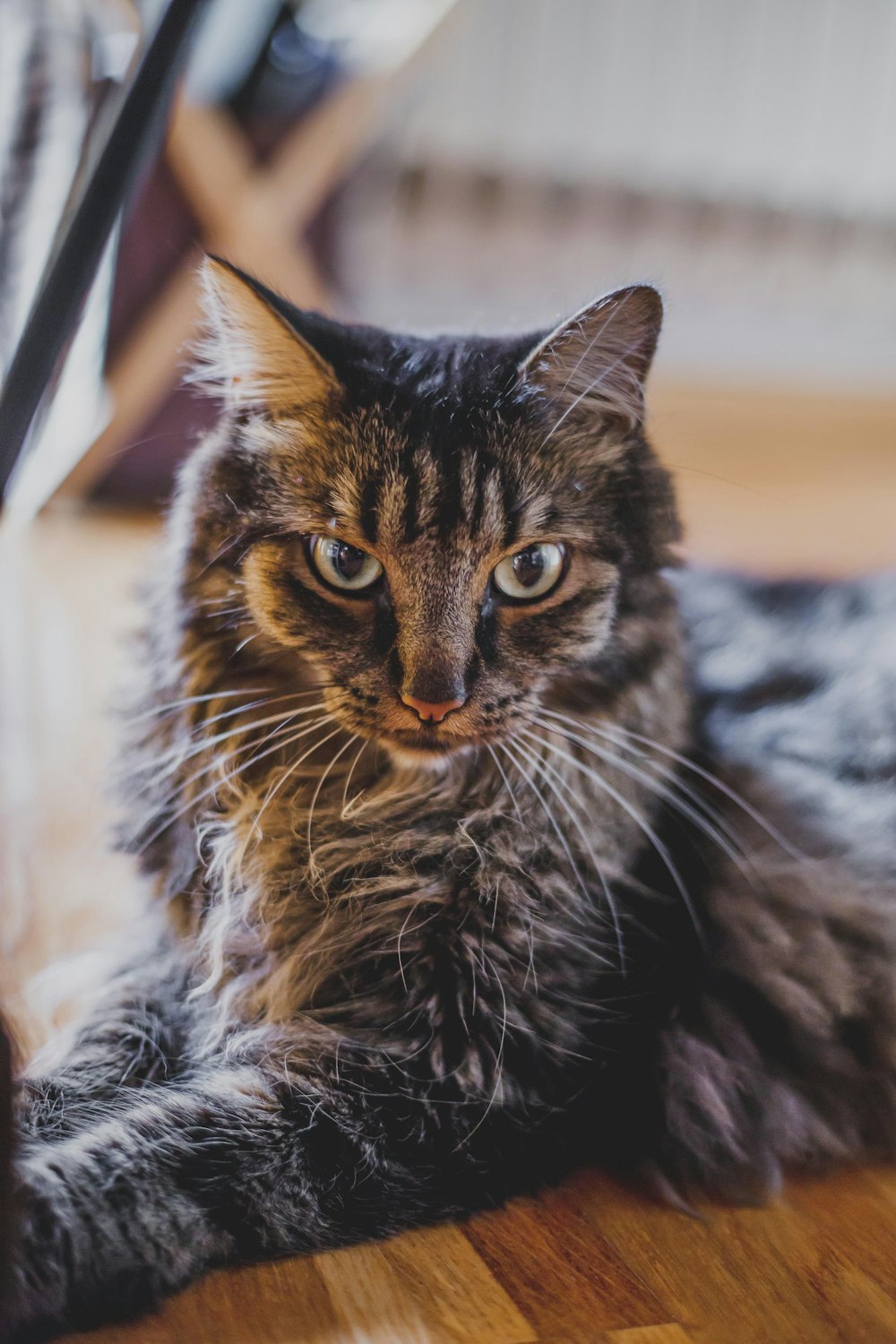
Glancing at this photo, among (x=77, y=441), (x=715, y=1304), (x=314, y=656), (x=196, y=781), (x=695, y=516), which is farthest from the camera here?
(x=695, y=516)

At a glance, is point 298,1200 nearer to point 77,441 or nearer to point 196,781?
point 196,781

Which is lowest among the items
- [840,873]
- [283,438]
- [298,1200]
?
[298,1200]

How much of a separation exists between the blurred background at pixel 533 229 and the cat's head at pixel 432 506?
3.61 feet

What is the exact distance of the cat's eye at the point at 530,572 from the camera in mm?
964

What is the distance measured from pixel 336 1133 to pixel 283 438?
56 cm

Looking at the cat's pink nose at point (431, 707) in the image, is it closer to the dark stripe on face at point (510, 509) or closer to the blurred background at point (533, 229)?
the dark stripe on face at point (510, 509)

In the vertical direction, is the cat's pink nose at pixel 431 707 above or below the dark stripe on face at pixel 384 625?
below

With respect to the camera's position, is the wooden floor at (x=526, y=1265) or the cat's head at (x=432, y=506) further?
the cat's head at (x=432, y=506)

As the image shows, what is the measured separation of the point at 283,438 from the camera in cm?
98

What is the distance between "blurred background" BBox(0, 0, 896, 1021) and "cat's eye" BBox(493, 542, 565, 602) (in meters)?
1.21

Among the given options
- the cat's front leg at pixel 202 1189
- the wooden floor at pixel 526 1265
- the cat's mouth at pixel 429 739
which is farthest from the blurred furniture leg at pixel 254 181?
the cat's front leg at pixel 202 1189

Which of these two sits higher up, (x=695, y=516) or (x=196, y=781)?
(x=695, y=516)

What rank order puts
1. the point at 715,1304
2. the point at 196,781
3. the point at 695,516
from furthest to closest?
the point at 695,516
the point at 196,781
the point at 715,1304

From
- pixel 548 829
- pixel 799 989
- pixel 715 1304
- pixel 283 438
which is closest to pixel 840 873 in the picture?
pixel 799 989
